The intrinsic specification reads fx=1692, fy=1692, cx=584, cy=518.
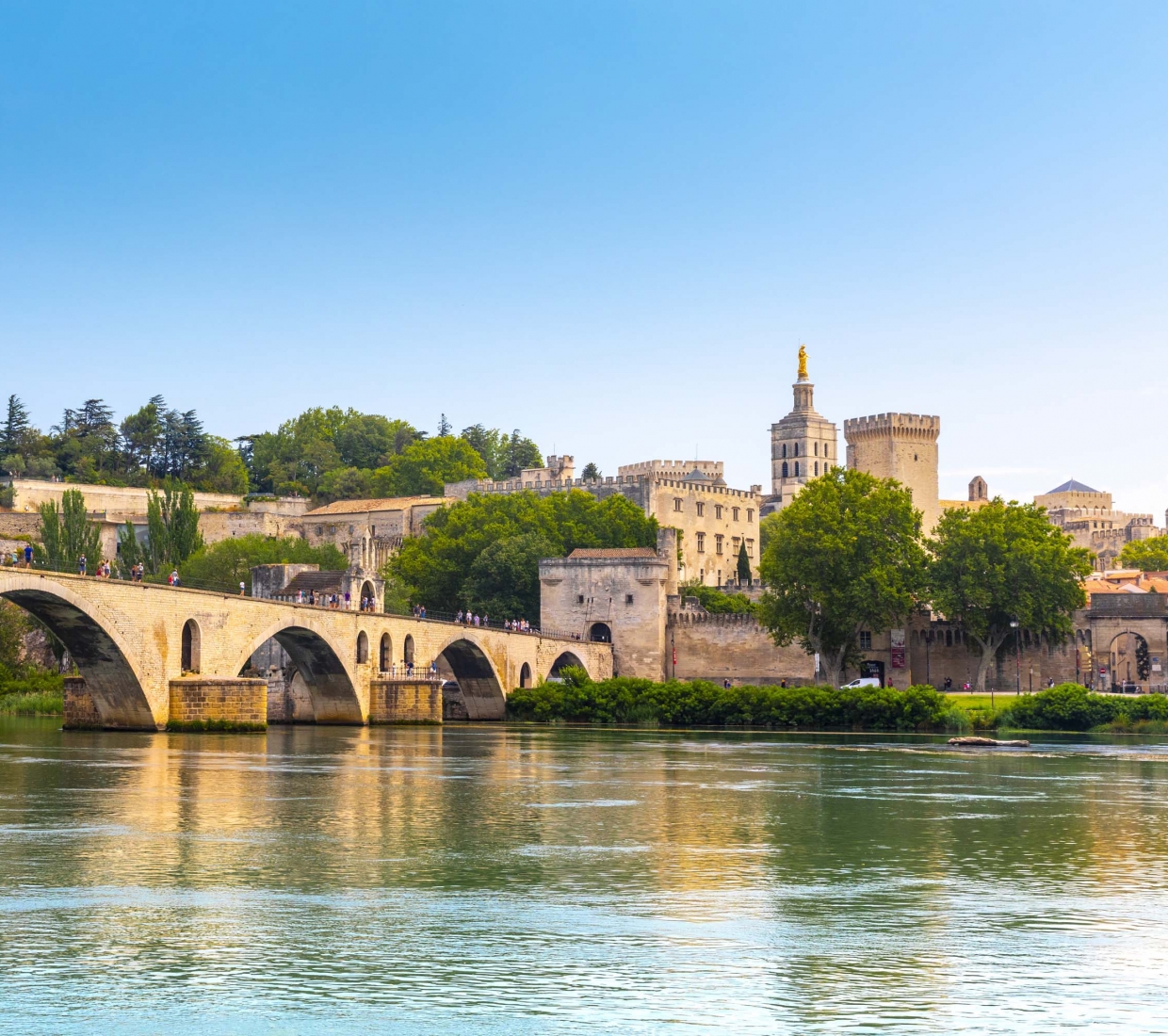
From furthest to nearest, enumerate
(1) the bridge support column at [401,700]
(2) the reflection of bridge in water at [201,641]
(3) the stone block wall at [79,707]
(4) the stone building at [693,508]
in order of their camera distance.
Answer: (4) the stone building at [693,508] < (1) the bridge support column at [401,700] < (3) the stone block wall at [79,707] < (2) the reflection of bridge in water at [201,641]

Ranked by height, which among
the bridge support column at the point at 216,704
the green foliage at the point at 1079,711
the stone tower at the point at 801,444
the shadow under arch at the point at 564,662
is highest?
the stone tower at the point at 801,444

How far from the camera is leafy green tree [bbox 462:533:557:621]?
84.8 m

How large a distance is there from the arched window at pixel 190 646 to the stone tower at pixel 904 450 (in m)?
66.6

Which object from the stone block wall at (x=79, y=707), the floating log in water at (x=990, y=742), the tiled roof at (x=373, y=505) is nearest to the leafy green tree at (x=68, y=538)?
the stone block wall at (x=79, y=707)

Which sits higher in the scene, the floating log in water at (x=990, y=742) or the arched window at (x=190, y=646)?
the arched window at (x=190, y=646)

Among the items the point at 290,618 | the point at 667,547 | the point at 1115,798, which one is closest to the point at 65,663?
the point at 290,618

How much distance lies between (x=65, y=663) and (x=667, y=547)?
1234 inches

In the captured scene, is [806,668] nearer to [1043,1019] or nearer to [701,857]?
[701,857]

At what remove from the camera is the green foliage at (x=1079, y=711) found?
59125 millimetres

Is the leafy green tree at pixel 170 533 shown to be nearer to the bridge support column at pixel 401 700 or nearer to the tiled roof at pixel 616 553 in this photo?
the tiled roof at pixel 616 553

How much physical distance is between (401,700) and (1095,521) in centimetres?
11227

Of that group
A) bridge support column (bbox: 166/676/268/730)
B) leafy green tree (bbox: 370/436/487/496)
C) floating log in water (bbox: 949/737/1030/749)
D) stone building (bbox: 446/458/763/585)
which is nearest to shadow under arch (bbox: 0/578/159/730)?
bridge support column (bbox: 166/676/268/730)

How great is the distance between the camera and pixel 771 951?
15.7 metres

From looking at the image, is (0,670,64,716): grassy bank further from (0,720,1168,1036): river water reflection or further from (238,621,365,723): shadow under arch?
(0,720,1168,1036): river water reflection
